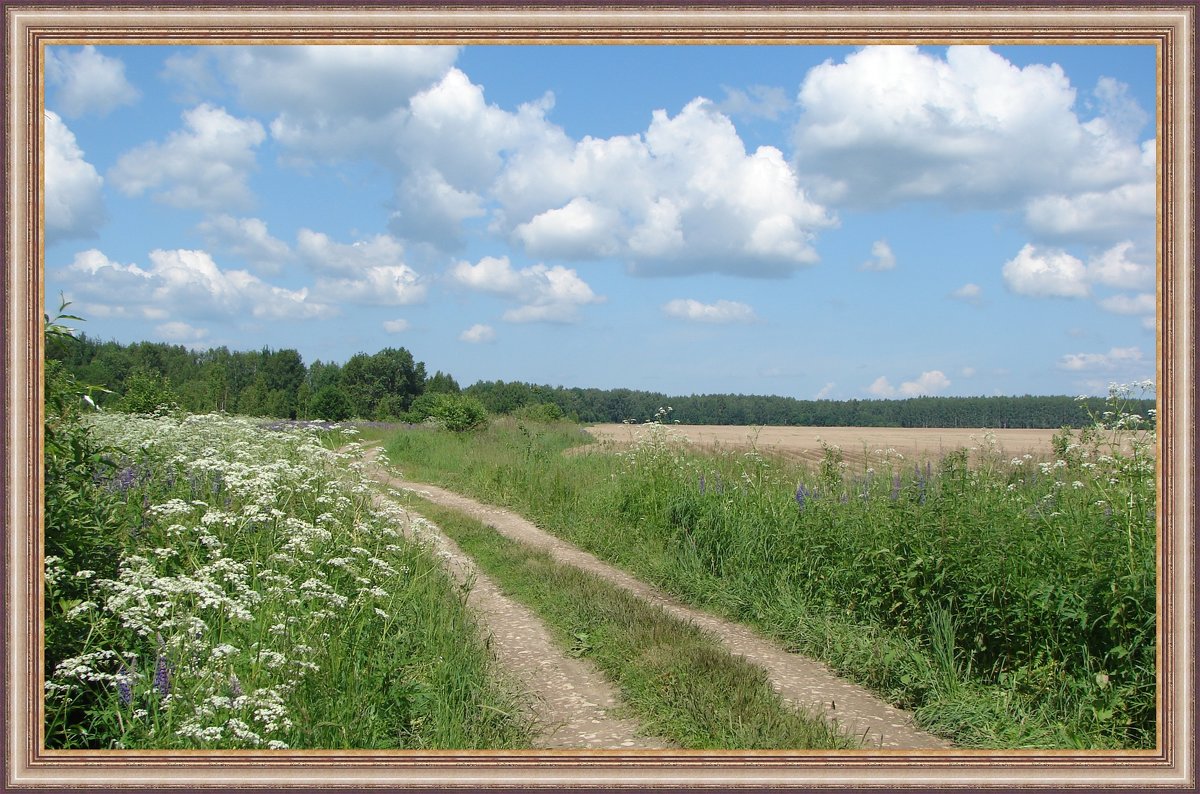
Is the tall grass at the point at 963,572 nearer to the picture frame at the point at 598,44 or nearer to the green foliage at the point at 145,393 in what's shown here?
the picture frame at the point at 598,44

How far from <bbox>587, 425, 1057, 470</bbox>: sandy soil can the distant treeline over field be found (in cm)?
25

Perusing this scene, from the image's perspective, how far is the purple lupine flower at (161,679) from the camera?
12.2 feet

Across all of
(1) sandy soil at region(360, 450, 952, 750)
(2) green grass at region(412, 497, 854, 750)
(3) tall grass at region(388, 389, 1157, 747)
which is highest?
(3) tall grass at region(388, 389, 1157, 747)

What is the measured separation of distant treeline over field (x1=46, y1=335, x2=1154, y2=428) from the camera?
803 centimetres

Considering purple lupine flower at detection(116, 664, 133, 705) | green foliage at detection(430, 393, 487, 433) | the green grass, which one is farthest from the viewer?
green foliage at detection(430, 393, 487, 433)

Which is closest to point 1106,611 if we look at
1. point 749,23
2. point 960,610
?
point 960,610

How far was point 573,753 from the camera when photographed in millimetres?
3367

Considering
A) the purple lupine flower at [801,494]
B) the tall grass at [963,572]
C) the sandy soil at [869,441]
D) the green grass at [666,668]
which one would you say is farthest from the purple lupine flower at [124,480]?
the sandy soil at [869,441]

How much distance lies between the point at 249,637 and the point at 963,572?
5121 mm

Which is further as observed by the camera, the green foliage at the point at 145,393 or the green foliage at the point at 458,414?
the green foliage at the point at 458,414

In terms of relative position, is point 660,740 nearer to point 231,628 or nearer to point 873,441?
point 231,628

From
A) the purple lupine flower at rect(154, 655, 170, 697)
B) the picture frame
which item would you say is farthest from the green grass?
the purple lupine flower at rect(154, 655, 170, 697)

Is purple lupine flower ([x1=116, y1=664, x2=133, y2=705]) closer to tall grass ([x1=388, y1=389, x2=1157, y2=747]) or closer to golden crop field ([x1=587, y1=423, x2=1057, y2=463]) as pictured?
tall grass ([x1=388, y1=389, x2=1157, y2=747])

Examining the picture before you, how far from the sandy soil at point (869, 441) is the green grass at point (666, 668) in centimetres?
391
